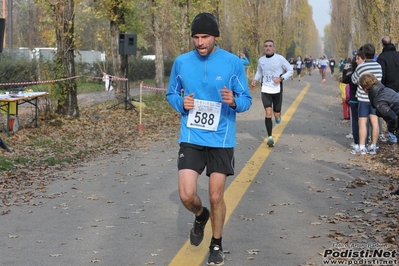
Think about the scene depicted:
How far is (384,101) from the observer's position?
27.7ft

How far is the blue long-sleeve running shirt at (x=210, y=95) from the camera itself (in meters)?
5.96

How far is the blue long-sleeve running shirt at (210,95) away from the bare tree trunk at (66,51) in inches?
522

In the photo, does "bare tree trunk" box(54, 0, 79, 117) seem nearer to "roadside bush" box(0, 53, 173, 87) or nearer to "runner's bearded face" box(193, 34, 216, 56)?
"roadside bush" box(0, 53, 173, 87)

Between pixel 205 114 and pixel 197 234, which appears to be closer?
pixel 205 114

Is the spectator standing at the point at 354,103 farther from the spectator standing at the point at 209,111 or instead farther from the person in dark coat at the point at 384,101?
the spectator standing at the point at 209,111

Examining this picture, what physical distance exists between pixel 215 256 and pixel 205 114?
1.20m

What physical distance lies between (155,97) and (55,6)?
11062mm

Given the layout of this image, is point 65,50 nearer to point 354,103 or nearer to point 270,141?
point 270,141

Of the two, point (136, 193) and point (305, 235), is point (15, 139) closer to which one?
point (136, 193)

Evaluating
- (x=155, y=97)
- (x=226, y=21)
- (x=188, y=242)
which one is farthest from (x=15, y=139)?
(x=226, y=21)

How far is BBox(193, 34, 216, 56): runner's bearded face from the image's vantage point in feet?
19.3

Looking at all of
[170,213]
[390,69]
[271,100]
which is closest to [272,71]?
[271,100]

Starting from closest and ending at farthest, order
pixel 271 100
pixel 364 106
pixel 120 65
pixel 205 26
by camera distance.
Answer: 1. pixel 205 26
2. pixel 364 106
3. pixel 271 100
4. pixel 120 65

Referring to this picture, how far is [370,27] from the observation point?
109 ft
